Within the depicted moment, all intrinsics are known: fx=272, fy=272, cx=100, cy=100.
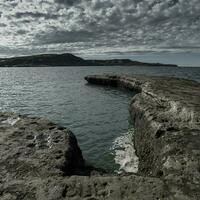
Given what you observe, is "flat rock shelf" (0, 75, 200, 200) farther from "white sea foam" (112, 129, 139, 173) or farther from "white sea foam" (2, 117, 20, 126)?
"white sea foam" (112, 129, 139, 173)

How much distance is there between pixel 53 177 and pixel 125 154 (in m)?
8.97

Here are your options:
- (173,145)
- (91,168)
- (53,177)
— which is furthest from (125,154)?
(53,177)

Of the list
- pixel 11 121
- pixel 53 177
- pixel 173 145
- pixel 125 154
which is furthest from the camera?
pixel 125 154

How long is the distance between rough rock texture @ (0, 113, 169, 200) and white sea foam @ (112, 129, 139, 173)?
3.91 m

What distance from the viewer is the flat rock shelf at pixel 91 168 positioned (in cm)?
842

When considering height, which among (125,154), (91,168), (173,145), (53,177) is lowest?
(125,154)

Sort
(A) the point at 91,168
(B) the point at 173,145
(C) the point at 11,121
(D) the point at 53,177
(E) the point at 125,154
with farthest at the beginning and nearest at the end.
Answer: (E) the point at 125,154 < (C) the point at 11,121 < (A) the point at 91,168 < (B) the point at 173,145 < (D) the point at 53,177

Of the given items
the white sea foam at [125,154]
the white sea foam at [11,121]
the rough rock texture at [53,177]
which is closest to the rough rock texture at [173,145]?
the white sea foam at [125,154]

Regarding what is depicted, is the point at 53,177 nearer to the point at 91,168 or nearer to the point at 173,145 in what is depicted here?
the point at 91,168

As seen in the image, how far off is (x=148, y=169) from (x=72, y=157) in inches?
152

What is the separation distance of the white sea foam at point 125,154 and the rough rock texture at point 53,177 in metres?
3.91

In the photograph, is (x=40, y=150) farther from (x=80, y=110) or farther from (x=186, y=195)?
(x=80, y=110)

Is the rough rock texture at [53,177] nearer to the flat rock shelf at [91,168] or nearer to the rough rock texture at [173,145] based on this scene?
the flat rock shelf at [91,168]

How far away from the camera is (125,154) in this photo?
17672mm
